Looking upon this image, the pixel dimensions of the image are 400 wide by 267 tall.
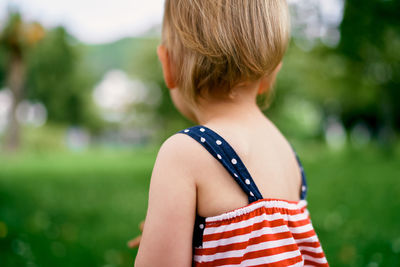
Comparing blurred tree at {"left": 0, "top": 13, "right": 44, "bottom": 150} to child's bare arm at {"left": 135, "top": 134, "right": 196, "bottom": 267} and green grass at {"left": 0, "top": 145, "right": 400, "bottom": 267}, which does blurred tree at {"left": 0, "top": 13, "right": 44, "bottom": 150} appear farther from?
child's bare arm at {"left": 135, "top": 134, "right": 196, "bottom": 267}

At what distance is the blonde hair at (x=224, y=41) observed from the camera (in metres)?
1.18

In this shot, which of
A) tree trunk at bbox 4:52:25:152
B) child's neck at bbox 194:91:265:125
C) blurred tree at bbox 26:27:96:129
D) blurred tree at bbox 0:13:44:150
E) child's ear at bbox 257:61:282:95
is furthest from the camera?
blurred tree at bbox 26:27:96:129

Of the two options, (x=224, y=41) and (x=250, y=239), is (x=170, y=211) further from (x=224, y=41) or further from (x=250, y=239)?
(x=224, y=41)

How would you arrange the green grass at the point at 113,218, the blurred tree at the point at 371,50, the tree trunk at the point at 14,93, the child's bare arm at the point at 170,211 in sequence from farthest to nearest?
the tree trunk at the point at 14,93, the blurred tree at the point at 371,50, the green grass at the point at 113,218, the child's bare arm at the point at 170,211

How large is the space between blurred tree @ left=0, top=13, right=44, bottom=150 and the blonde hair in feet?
63.5

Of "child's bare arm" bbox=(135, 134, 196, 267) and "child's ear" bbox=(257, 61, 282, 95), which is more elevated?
"child's ear" bbox=(257, 61, 282, 95)

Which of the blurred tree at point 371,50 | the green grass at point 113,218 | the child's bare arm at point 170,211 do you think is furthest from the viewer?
the blurred tree at point 371,50

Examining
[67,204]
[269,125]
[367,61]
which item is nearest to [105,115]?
[367,61]

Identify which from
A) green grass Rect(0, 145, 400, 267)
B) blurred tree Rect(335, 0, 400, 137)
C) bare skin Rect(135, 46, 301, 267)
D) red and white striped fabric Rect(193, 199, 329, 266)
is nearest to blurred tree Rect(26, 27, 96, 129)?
blurred tree Rect(335, 0, 400, 137)

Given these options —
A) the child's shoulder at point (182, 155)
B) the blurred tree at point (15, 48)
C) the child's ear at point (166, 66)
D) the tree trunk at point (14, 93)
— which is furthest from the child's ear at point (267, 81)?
the tree trunk at point (14, 93)

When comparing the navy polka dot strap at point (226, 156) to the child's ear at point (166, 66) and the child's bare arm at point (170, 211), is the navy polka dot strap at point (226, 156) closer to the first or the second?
the child's bare arm at point (170, 211)

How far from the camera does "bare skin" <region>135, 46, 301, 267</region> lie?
3.61 ft

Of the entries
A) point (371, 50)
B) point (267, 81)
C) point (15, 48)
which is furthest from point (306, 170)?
point (15, 48)

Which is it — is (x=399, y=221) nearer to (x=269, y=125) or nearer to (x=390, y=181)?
(x=390, y=181)
